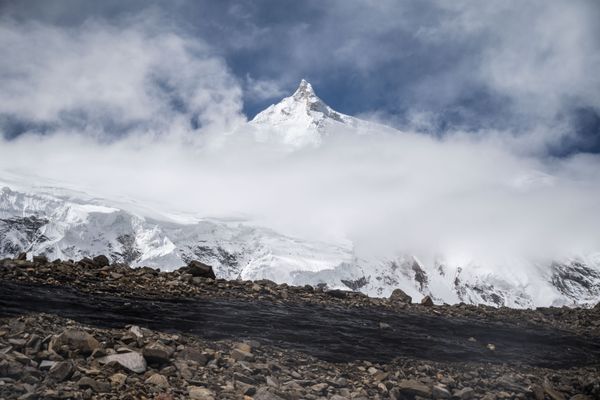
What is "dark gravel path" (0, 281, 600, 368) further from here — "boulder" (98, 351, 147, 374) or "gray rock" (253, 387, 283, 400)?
"gray rock" (253, 387, 283, 400)

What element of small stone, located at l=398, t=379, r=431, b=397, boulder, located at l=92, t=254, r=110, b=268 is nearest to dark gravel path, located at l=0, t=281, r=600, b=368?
small stone, located at l=398, t=379, r=431, b=397

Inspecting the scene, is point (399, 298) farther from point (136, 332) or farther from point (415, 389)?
point (136, 332)

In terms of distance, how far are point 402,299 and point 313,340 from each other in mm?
14290

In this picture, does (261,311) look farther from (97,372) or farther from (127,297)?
(97,372)

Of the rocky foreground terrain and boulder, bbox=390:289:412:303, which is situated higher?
boulder, bbox=390:289:412:303

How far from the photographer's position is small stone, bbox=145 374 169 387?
9680mm

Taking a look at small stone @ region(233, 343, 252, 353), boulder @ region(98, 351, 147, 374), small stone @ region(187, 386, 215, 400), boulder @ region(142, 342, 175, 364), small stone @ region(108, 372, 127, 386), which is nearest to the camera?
small stone @ region(108, 372, 127, 386)

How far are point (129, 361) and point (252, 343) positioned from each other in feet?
14.3

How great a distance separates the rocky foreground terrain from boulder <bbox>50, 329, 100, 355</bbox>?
0.08 ft

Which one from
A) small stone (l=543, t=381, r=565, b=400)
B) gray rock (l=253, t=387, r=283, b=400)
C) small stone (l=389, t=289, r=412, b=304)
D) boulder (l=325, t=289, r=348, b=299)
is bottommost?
gray rock (l=253, t=387, r=283, b=400)

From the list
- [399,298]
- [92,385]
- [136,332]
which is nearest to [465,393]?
[136,332]

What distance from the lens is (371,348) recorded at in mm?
16969

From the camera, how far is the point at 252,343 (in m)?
14.0

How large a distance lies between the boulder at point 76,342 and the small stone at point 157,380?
5.25 feet
